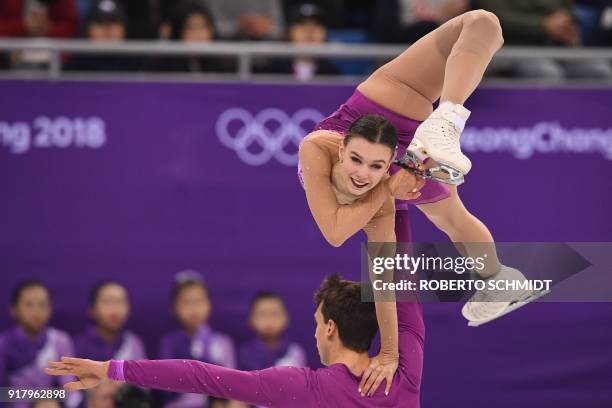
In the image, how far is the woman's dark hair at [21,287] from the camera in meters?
7.41

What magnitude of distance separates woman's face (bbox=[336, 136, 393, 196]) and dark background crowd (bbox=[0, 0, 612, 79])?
3.27 metres

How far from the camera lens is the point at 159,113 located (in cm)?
767

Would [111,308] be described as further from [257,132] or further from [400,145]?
[400,145]

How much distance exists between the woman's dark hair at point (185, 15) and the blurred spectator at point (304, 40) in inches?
19.9

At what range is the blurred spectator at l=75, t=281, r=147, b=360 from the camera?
24.3ft

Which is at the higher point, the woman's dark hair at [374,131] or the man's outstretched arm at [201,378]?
the woman's dark hair at [374,131]

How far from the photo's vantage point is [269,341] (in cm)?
758

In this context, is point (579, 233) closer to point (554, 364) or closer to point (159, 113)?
point (554, 364)

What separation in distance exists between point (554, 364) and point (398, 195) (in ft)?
12.0

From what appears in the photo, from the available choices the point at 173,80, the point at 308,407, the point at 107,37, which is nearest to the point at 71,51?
the point at 107,37

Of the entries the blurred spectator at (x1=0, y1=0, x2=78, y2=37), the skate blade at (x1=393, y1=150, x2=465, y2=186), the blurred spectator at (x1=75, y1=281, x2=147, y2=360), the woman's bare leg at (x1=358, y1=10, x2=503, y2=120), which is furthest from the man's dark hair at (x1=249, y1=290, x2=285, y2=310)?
the skate blade at (x1=393, y1=150, x2=465, y2=186)

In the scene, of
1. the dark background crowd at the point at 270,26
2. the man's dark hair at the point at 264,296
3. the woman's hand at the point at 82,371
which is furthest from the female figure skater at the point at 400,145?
the dark background crowd at the point at 270,26

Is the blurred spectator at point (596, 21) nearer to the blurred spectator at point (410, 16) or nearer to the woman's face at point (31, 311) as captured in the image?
the blurred spectator at point (410, 16)

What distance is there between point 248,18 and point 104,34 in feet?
3.57
